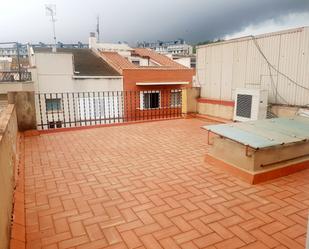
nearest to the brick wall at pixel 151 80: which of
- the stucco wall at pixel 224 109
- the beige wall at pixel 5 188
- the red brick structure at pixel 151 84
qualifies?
the red brick structure at pixel 151 84

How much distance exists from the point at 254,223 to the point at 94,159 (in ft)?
10.1

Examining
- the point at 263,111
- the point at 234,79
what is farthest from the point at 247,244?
the point at 234,79

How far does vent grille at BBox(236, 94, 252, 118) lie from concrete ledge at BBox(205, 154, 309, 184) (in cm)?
218

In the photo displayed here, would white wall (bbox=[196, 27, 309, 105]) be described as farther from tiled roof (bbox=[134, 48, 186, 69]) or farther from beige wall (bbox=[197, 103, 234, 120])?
tiled roof (bbox=[134, 48, 186, 69])

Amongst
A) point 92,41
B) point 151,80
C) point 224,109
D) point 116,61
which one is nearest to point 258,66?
point 224,109

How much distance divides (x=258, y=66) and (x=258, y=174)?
3.65m

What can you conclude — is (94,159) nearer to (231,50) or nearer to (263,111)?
(263,111)

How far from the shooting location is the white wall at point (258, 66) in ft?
18.2

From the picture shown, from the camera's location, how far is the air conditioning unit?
5.93 meters

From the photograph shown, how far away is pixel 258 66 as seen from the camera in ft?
21.3

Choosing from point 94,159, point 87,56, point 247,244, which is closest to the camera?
point 247,244

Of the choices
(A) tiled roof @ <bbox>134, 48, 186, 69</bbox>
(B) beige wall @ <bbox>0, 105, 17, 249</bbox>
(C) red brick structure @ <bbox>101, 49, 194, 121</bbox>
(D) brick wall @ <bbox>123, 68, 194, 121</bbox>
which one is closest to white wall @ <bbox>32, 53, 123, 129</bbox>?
(D) brick wall @ <bbox>123, 68, 194, 121</bbox>

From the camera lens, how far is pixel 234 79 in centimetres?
726

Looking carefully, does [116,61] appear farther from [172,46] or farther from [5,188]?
[172,46]
